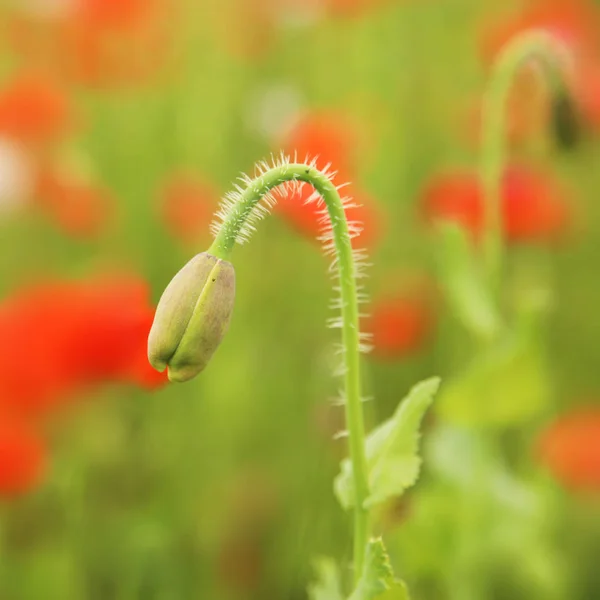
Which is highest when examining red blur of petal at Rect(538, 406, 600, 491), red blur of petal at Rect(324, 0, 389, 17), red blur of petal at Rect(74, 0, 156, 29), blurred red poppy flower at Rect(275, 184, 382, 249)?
red blur of petal at Rect(324, 0, 389, 17)

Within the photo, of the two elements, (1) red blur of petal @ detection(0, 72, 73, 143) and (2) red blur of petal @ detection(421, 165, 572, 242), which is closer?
(2) red blur of petal @ detection(421, 165, 572, 242)

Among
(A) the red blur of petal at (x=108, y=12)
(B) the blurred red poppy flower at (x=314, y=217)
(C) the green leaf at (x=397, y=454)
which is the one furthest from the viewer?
(A) the red blur of petal at (x=108, y=12)

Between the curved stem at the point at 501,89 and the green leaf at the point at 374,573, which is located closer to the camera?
the green leaf at the point at 374,573

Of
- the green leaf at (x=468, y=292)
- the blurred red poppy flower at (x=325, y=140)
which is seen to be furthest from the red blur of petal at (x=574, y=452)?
the blurred red poppy flower at (x=325, y=140)

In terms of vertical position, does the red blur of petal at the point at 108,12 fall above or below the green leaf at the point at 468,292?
above

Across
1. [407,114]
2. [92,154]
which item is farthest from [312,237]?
[407,114]

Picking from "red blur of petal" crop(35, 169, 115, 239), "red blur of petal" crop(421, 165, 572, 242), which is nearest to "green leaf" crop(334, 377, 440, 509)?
"red blur of petal" crop(421, 165, 572, 242)

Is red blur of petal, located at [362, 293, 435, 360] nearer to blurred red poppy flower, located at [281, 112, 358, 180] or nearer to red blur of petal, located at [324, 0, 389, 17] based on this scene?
blurred red poppy flower, located at [281, 112, 358, 180]

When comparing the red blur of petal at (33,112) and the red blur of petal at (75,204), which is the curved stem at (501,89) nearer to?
the red blur of petal at (75,204)
